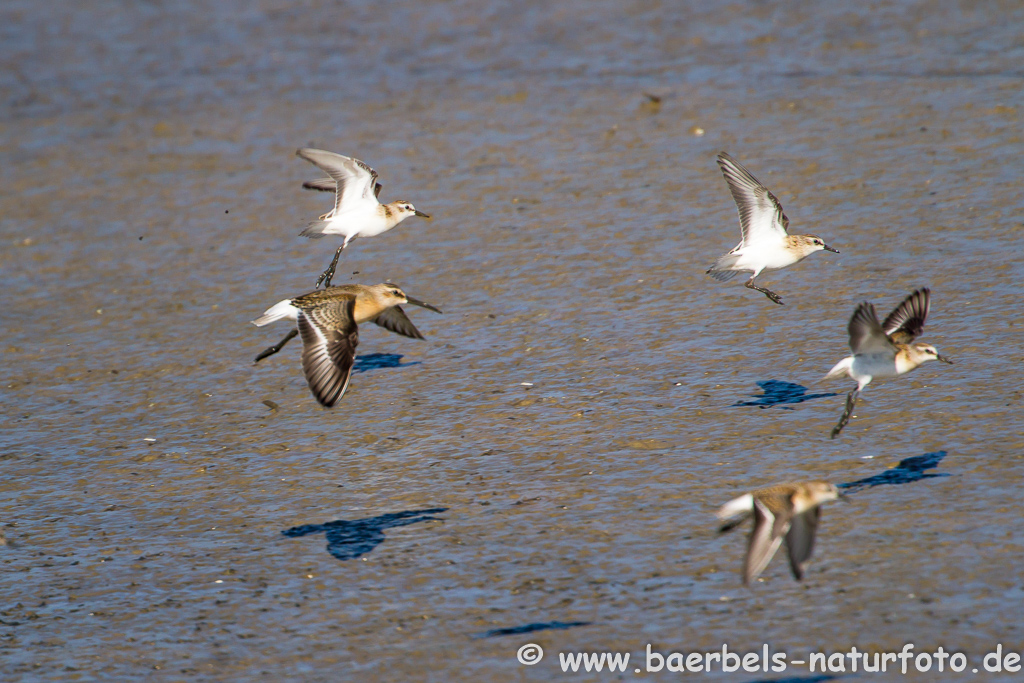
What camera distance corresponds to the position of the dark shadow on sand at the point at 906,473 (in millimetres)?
7117

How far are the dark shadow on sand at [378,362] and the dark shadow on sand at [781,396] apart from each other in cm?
277

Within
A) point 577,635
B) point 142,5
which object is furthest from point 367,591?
point 142,5

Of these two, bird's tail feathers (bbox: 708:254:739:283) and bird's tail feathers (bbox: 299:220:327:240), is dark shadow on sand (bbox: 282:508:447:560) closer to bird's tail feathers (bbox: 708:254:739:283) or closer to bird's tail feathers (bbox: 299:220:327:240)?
bird's tail feathers (bbox: 708:254:739:283)

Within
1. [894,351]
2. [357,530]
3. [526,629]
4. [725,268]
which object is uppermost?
[725,268]

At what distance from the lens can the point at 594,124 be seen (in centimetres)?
1501

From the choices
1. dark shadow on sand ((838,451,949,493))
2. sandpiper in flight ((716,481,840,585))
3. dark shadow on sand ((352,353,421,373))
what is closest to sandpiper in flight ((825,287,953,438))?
dark shadow on sand ((838,451,949,493))

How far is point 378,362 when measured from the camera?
32.5 feet

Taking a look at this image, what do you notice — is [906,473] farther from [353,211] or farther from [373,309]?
[353,211]

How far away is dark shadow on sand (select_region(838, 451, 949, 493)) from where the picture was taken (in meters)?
7.12

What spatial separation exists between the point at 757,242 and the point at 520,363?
6.79 feet

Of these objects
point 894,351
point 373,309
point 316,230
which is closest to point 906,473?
point 894,351

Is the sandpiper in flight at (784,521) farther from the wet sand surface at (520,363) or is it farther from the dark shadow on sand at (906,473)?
the dark shadow on sand at (906,473)

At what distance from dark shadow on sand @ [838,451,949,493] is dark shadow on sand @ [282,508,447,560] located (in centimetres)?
245

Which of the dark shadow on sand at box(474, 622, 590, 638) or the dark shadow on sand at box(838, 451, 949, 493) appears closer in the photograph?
the dark shadow on sand at box(474, 622, 590, 638)
